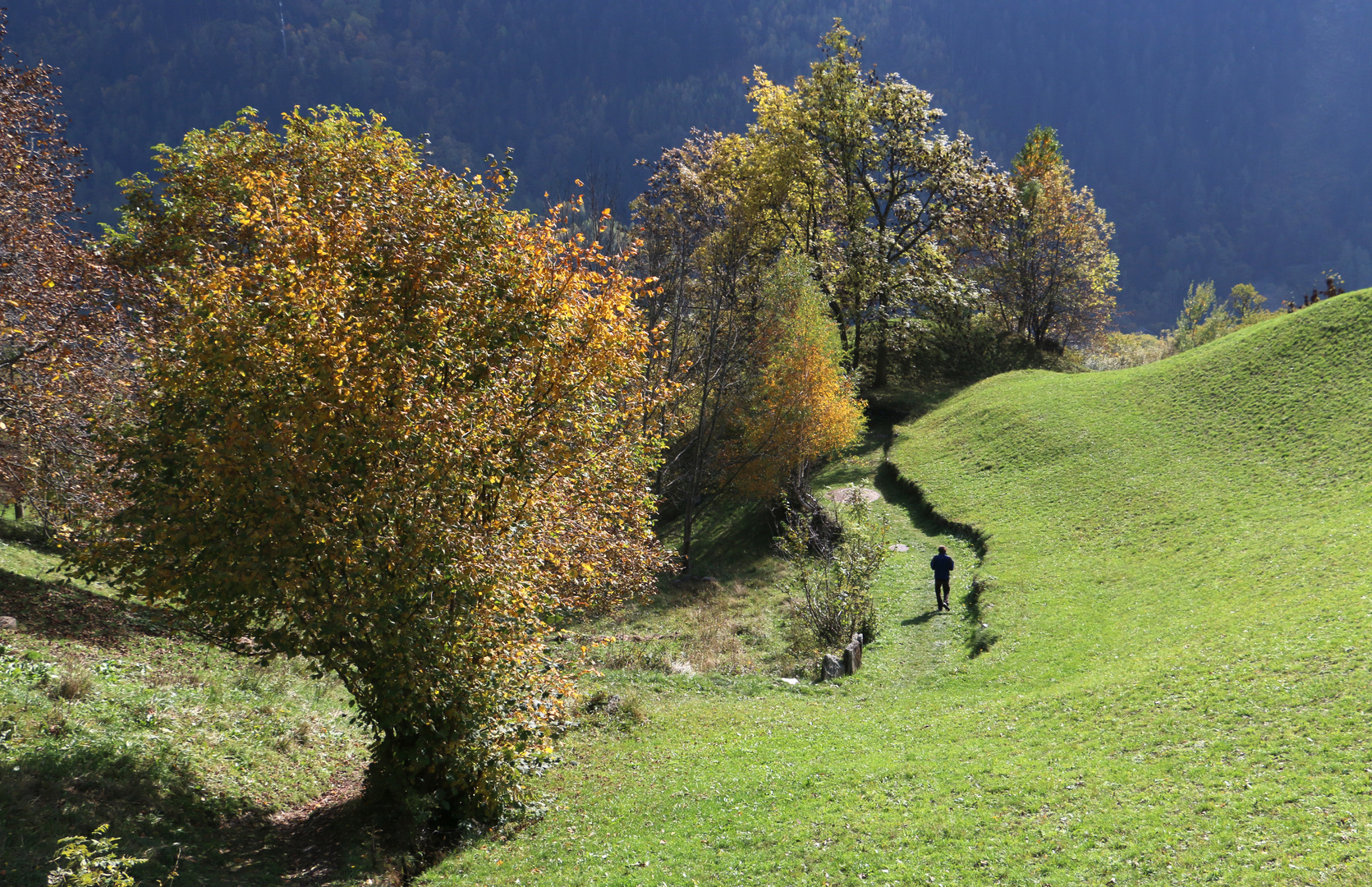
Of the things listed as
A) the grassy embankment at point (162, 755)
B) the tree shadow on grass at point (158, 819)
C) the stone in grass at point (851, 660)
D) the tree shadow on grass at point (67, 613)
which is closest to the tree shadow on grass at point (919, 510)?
the stone in grass at point (851, 660)

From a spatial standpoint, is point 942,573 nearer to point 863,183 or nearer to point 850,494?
point 850,494

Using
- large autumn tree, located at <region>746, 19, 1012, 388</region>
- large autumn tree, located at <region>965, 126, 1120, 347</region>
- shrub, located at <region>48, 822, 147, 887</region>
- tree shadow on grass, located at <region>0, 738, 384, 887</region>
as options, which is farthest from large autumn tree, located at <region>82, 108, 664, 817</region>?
large autumn tree, located at <region>965, 126, 1120, 347</region>

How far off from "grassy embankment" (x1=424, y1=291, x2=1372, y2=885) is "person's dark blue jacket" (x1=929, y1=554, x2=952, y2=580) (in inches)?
54.5

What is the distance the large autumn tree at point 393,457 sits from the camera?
11617 millimetres

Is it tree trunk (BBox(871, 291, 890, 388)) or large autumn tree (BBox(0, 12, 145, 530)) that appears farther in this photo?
tree trunk (BBox(871, 291, 890, 388))

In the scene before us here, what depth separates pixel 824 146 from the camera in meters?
58.2

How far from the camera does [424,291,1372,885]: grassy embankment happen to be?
11.7m

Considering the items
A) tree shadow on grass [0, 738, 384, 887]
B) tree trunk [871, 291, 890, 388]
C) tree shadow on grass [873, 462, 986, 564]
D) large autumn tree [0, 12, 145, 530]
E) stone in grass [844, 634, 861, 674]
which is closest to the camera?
tree shadow on grass [0, 738, 384, 887]

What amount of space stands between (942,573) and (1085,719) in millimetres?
12132

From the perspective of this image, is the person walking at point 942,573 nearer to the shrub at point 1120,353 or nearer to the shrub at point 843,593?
the shrub at point 843,593

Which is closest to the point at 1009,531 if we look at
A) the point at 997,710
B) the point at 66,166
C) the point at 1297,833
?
the point at 997,710

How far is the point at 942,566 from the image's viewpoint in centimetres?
2847

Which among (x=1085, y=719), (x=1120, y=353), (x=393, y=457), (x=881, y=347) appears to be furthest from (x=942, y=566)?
(x=1120, y=353)

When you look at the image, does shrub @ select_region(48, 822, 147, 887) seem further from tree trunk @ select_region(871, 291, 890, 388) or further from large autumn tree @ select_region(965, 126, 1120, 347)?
large autumn tree @ select_region(965, 126, 1120, 347)
